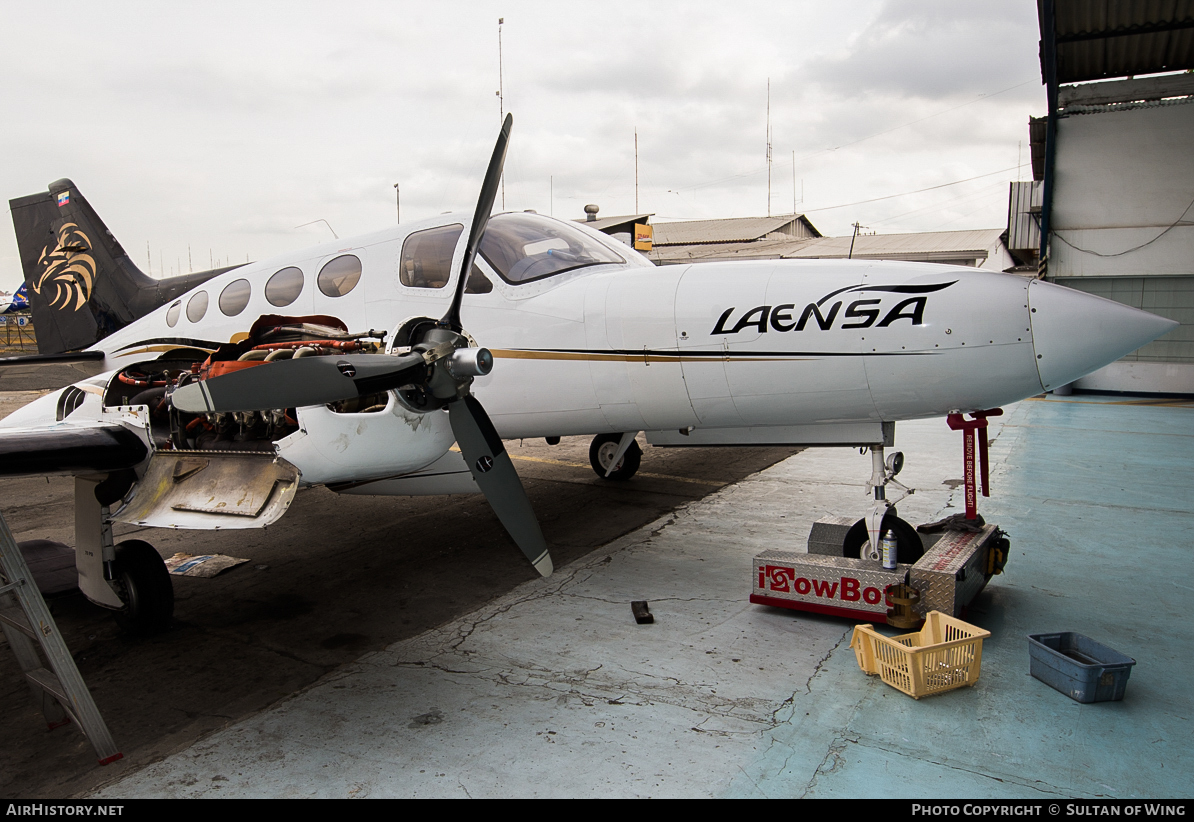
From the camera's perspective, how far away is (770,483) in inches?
373

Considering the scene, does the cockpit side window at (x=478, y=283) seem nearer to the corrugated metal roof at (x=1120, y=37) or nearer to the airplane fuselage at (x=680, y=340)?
the airplane fuselage at (x=680, y=340)

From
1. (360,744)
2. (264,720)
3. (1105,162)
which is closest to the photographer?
(360,744)

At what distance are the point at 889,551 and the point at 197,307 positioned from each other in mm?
6748

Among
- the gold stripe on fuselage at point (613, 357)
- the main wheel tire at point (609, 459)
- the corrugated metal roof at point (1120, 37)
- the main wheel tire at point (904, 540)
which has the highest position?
the corrugated metal roof at point (1120, 37)

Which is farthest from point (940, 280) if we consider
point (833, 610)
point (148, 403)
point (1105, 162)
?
point (1105, 162)

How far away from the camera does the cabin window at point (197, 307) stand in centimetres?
734

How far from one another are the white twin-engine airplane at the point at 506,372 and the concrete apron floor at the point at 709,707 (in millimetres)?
898

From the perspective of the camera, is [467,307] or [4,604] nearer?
[4,604]

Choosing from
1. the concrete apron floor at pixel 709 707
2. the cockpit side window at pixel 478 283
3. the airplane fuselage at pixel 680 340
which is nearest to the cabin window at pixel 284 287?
the airplane fuselage at pixel 680 340

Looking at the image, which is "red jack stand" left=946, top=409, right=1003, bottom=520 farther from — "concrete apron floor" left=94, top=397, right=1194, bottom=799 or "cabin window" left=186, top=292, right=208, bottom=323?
"cabin window" left=186, top=292, right=208, bottom=323

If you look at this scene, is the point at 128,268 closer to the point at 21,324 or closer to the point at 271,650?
the point at 271,650

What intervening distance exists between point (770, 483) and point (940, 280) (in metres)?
5.18

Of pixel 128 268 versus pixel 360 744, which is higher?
pixel 128 268

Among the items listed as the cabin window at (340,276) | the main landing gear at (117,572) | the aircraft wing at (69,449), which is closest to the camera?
the aircraft wing at (69,449)
